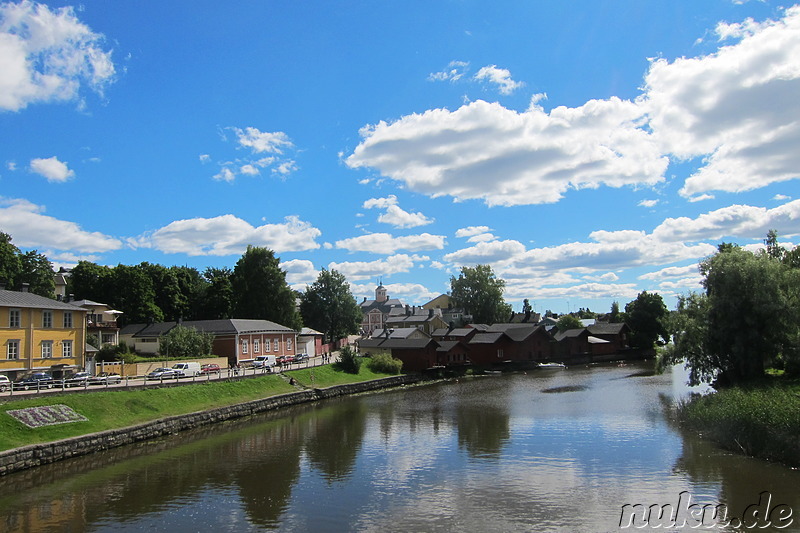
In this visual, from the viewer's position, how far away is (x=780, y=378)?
3350 cm

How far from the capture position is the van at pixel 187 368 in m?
44.8

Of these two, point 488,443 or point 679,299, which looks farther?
point 679,299

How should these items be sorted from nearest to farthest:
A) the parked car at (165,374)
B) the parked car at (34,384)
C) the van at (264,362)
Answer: the parked car at (34,384) < the parked car at (165,374) < the van at (264,362)

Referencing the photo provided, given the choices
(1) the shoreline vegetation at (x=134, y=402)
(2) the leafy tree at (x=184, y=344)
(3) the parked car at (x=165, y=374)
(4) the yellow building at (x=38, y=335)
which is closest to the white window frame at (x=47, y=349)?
(4) the yellow building at (x=38, y=335)

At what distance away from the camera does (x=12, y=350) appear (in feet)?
132

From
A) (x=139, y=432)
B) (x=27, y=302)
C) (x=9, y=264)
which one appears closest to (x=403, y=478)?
(x=139, y=432)

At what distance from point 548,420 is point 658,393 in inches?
638

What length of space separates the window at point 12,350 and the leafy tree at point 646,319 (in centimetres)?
8503

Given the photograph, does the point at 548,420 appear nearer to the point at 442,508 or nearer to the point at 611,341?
the point at 442,508

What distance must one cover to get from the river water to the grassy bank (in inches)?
34.7

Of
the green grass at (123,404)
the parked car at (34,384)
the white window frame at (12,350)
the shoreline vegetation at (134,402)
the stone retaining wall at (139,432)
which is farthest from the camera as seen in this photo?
the white window frame at (12,350)

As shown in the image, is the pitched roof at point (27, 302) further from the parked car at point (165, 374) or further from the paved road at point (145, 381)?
the parked car at point (165, 374)

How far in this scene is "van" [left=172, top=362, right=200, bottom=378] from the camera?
44828mm

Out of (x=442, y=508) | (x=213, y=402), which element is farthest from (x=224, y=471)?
(x=213, y=402)
